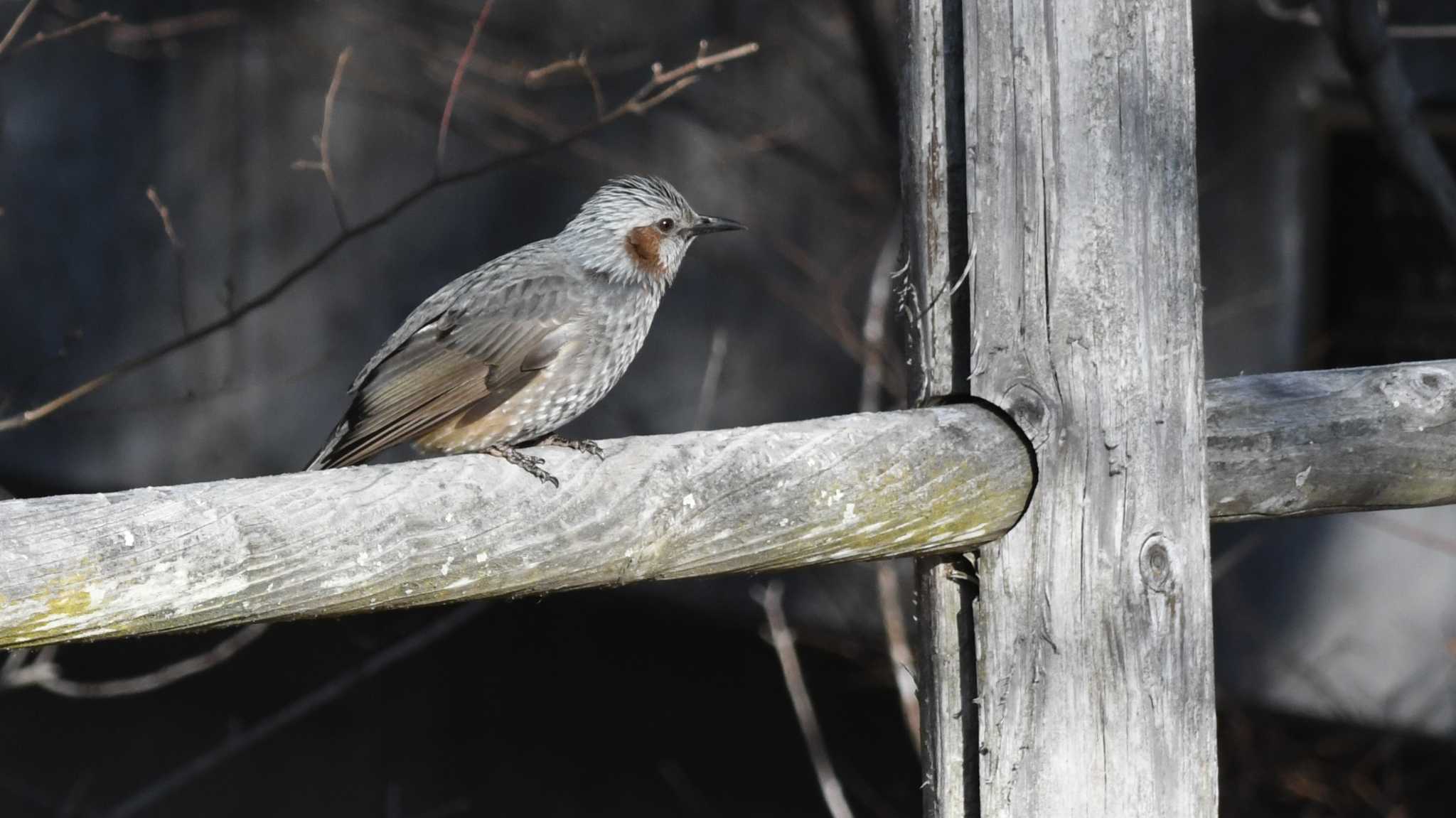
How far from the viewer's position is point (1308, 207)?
502 cm

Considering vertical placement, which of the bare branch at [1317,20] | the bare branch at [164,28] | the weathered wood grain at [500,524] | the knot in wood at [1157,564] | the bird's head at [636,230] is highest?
the bare branch at [164,28]

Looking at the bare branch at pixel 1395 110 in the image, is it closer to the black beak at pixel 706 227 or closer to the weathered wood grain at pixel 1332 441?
the weathered wood grain at pixel 1332 441

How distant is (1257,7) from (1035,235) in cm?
338

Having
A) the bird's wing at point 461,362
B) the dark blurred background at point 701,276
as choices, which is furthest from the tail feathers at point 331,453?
the dark blurred background at point 701,276

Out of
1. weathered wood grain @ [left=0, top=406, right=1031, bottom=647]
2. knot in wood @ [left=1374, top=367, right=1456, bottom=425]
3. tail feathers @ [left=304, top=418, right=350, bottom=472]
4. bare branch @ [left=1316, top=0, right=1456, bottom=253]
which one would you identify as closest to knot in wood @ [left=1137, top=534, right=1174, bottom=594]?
weathered wood grain @ [left=0, top=406, right=1031, bottom=647]

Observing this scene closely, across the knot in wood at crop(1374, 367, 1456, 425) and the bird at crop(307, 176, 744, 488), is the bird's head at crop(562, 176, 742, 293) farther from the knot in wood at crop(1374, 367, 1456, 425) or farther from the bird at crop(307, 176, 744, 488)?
the knot in wood at crop(1374, 367, 1456, 425)

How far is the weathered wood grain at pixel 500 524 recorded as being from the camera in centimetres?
159

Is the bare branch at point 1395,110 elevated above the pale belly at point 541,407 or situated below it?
above

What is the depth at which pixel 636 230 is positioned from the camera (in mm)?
3506

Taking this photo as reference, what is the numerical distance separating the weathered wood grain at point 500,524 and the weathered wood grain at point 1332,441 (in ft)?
1.34

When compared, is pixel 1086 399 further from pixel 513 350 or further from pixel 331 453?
pixel 331 453

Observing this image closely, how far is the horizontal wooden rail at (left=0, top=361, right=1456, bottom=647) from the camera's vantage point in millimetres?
1598

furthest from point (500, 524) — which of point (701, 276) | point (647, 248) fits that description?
point (701, 276)

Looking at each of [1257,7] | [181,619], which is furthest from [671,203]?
[1257,7]
